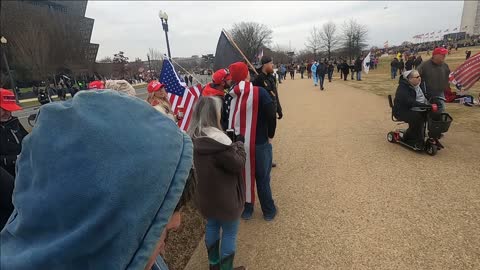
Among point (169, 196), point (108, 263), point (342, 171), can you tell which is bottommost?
point (342, 171)

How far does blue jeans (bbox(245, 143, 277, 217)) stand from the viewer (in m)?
3.57

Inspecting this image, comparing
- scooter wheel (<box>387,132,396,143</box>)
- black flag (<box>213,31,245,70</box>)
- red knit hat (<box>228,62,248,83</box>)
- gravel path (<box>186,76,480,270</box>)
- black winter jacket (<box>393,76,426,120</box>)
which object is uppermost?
black flag (<box>213,31,245,70</box>)

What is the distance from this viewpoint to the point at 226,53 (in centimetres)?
650

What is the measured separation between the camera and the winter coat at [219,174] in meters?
2.36

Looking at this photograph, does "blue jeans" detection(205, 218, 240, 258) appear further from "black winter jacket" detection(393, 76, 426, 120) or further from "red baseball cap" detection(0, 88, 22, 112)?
"black winter jacket" detection(393, 76, 426, 120)

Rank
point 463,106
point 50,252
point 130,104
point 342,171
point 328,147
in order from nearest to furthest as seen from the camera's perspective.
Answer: point 50,252 → point 130,104 → point 342,171 → point 328,147 → point 463,106

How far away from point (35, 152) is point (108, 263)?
11.4 inches

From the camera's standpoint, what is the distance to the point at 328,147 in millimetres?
6355

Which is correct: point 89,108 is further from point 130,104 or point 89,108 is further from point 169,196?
point 169,196

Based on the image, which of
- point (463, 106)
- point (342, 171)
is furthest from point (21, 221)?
point (463, 106)

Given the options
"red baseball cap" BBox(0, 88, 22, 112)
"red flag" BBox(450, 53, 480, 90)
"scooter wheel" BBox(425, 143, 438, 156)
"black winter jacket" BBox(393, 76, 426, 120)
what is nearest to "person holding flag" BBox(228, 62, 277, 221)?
"red baseball cap" BBox(0, 88, 22, 112)

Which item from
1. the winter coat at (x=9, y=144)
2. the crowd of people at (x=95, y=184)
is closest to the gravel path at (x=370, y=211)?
the winter coat at (x=9, y=144)

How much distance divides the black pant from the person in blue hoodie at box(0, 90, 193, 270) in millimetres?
5813

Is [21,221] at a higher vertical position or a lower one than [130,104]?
lower
